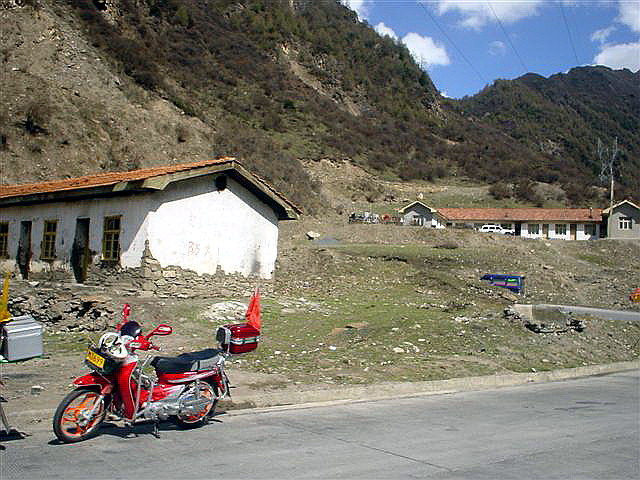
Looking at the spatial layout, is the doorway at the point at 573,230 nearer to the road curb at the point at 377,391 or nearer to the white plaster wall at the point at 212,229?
the white plaster wall at the point at 212,229

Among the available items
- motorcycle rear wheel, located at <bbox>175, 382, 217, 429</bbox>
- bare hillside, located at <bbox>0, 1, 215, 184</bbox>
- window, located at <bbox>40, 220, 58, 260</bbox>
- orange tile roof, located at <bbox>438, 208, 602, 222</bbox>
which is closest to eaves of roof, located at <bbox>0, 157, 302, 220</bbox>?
window, located at <bbox>40, 220, 58, 260</bbox>

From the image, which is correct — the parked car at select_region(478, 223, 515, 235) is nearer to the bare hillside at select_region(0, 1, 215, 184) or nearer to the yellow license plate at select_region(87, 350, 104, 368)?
the bare hillside at select_region(0, 1, 215, 184)

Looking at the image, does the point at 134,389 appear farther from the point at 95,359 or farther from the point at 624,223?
the point at 624,223

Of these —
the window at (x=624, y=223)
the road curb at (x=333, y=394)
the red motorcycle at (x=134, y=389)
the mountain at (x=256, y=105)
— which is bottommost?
the road curb at (x=333, y=394)

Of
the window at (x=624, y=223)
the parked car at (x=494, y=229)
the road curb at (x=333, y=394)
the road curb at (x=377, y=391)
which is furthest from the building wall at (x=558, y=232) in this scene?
the road curb at (x=333, y=394)

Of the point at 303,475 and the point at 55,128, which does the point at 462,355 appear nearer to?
the point at 303,475

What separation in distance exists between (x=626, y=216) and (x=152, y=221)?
5964 cm

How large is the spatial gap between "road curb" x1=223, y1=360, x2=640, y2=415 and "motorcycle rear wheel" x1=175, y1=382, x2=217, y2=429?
1.07 metres

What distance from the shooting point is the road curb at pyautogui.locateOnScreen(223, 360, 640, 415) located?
9.66 meters

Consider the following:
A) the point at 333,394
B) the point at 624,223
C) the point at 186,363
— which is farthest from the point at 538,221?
the point at 186,363

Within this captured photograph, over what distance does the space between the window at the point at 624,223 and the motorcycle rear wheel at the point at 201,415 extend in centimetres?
6622

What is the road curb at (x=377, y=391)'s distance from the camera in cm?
966

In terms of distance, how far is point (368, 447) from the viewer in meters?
7.47

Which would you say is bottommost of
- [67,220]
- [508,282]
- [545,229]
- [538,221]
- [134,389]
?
[134,389]
